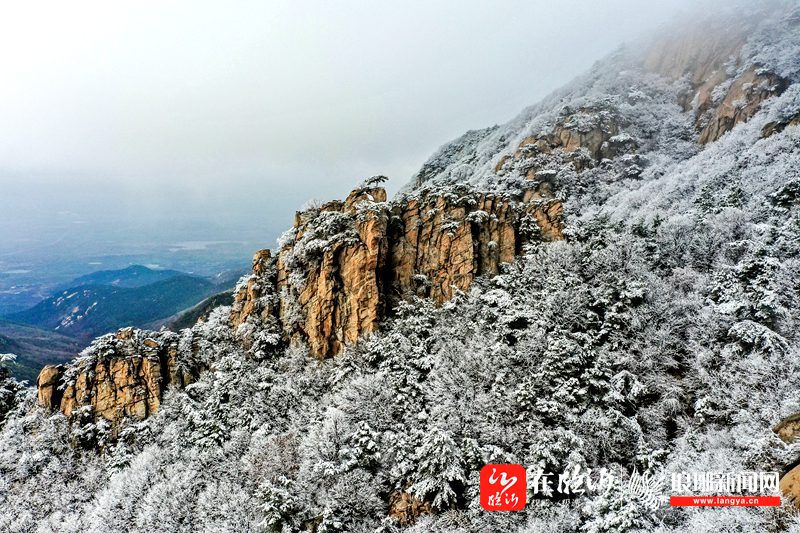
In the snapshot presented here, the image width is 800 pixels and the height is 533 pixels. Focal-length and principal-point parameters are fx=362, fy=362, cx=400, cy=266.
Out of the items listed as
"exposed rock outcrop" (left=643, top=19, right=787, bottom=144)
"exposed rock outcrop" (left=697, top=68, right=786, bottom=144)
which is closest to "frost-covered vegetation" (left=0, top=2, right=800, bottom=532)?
"exposed rock outcrop" (left=697, top=68, right=786, bottom=144)

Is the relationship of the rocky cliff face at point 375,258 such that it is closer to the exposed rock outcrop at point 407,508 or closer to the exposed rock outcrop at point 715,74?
the exposed rock outcrop at point 407,508

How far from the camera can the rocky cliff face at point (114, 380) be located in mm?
46188

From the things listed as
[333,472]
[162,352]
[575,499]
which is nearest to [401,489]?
[333,472]

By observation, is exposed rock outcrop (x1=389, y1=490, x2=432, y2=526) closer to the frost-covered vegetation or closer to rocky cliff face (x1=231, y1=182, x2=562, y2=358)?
the frost-covered vegetation

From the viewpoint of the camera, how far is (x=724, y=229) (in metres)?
37.8

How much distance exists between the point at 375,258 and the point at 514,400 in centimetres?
2382

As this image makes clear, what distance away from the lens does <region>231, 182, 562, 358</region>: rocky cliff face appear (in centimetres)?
→ 4594

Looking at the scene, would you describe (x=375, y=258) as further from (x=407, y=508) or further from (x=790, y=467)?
(x=790, y=467)

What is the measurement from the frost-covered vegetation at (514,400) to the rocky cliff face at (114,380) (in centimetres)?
250

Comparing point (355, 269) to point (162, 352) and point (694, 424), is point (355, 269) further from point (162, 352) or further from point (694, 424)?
point (694, 424)

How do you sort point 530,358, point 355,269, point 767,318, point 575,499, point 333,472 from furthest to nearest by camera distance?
point 355,269 → point 530,358 → point 333,472 → point 767,318 → point 575,499

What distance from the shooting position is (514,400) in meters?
30.0

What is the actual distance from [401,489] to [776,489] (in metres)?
22.9

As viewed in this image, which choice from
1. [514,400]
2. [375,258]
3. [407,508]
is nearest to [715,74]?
[375,258]
